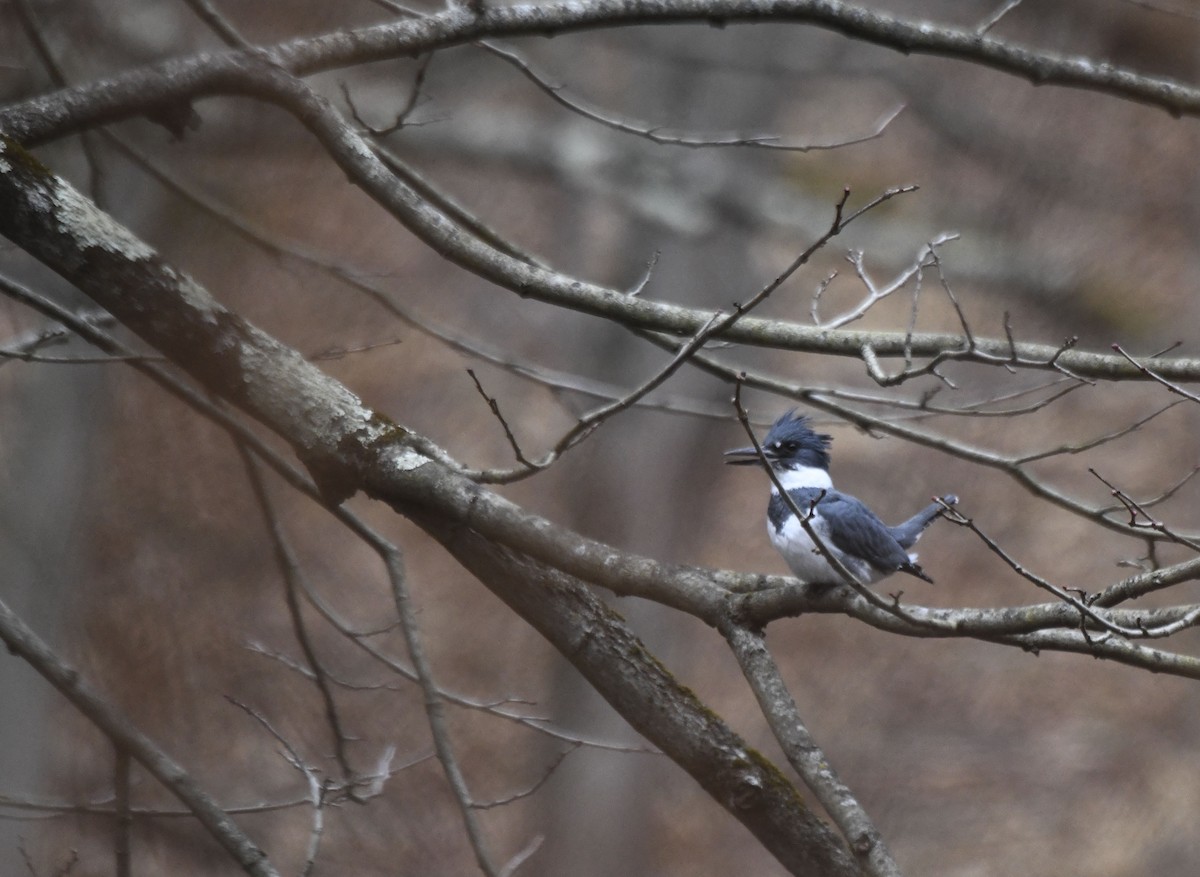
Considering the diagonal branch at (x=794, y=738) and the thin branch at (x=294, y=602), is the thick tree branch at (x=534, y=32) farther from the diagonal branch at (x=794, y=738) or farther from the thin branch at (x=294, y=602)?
the thin branch at (x=294, y=602)

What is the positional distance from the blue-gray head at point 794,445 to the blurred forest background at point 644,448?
264 centimetres

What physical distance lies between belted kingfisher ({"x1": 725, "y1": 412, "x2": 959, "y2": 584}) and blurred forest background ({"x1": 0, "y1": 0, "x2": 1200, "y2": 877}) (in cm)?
269

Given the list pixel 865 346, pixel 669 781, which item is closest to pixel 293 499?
pixel 669 781

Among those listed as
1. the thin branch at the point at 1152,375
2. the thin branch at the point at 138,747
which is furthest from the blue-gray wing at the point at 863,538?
the thin branch at the point at 138,747

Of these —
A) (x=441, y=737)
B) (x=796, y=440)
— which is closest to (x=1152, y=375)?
(x=796, y=440)

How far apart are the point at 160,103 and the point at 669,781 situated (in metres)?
6.96

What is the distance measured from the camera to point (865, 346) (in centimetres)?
281

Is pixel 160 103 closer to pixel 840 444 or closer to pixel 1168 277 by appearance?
pixel 840 444

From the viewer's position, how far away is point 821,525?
Result: 356 centimetres

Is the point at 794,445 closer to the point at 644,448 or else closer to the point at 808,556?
the point at 808,556

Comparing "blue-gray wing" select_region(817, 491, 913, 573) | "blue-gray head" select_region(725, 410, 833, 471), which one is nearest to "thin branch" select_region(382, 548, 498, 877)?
"blue-gray wing" select_region(817, 491, 913, 573)

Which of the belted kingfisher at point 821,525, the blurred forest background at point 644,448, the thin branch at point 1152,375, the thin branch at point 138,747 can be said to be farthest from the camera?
the blurred forest background at point 644,448

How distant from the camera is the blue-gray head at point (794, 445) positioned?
4102mm

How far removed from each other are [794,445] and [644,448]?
4.17 metres
